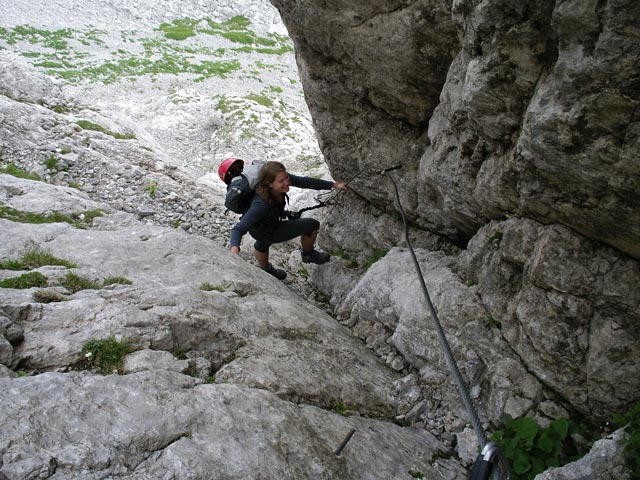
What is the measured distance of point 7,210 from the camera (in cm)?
985

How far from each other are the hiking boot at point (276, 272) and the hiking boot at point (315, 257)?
27.2 inches

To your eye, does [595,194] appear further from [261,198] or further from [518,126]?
[261,198]

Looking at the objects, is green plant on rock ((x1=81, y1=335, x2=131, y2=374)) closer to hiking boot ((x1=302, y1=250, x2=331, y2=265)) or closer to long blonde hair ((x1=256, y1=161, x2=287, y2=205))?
long blonde hair ((x1=256, y1=161, x2=287, y2=205))

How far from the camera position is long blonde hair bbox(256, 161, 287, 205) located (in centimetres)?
920

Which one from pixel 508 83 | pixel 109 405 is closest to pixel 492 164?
pixel 508 83

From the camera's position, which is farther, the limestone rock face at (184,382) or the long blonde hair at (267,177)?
the long blonde hair at (267,177)

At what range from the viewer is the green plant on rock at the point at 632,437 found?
13.5 feet

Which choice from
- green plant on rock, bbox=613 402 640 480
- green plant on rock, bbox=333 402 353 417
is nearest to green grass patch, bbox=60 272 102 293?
green plant on rock, bbox=333 402 353 417

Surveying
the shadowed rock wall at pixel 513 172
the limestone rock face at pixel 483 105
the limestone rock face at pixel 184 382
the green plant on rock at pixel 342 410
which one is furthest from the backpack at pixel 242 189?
the green plant on rock at pixel 342 410

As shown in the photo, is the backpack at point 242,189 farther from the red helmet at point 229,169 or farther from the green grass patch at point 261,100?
the green grass patch at point 261,100

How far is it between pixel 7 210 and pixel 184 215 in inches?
182

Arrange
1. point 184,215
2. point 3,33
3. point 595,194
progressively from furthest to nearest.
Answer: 1. point 3,33
2. point 184,215
3. point 595,194

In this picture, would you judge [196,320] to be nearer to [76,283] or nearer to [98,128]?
[76,283]

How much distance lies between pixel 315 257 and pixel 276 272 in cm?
109
